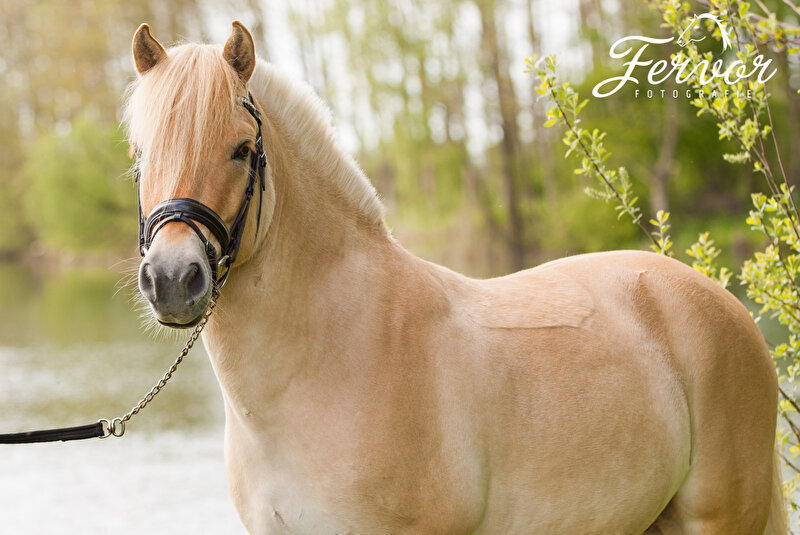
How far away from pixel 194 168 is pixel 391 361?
0.85 metres

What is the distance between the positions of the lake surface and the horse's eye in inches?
254

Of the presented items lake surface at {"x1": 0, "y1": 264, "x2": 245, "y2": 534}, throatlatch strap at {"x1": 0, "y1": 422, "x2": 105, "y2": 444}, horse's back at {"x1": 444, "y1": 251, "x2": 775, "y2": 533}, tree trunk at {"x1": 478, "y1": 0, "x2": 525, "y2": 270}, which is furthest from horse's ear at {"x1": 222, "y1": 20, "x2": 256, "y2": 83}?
tree trunk at {"x1": 478, "y1": 0, "x2": 525, "y2": 270}

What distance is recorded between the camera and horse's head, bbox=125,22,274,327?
1966 millimetres

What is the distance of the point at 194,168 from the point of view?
6.85ft

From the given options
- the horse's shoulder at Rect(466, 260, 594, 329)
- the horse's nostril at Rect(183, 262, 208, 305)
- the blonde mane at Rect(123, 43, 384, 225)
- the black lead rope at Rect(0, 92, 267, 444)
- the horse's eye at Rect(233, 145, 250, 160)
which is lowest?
the horse's shoulder at Rect(466, 260, 594, 329)

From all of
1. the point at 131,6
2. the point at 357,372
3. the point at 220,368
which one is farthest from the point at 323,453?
the point at 131,6

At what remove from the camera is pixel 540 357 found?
2.62 m

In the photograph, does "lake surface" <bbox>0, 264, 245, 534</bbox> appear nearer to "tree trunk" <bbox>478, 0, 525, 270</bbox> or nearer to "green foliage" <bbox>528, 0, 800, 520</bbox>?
"green foliage" <bbox>528, 0, 800, 520</bbox>

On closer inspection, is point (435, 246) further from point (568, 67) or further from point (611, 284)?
point (611, 284)

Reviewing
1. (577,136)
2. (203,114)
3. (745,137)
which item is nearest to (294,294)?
(203,114)

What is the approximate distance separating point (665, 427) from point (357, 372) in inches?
49.2

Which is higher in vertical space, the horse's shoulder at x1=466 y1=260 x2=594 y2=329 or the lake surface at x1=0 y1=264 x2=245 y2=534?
the horse's shoulder at x1=466 y1=260 x2=594 y2=329

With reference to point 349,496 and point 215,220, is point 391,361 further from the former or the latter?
point 215,220

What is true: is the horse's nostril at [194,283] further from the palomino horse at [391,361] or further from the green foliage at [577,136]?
the green foliage at [577,136]
